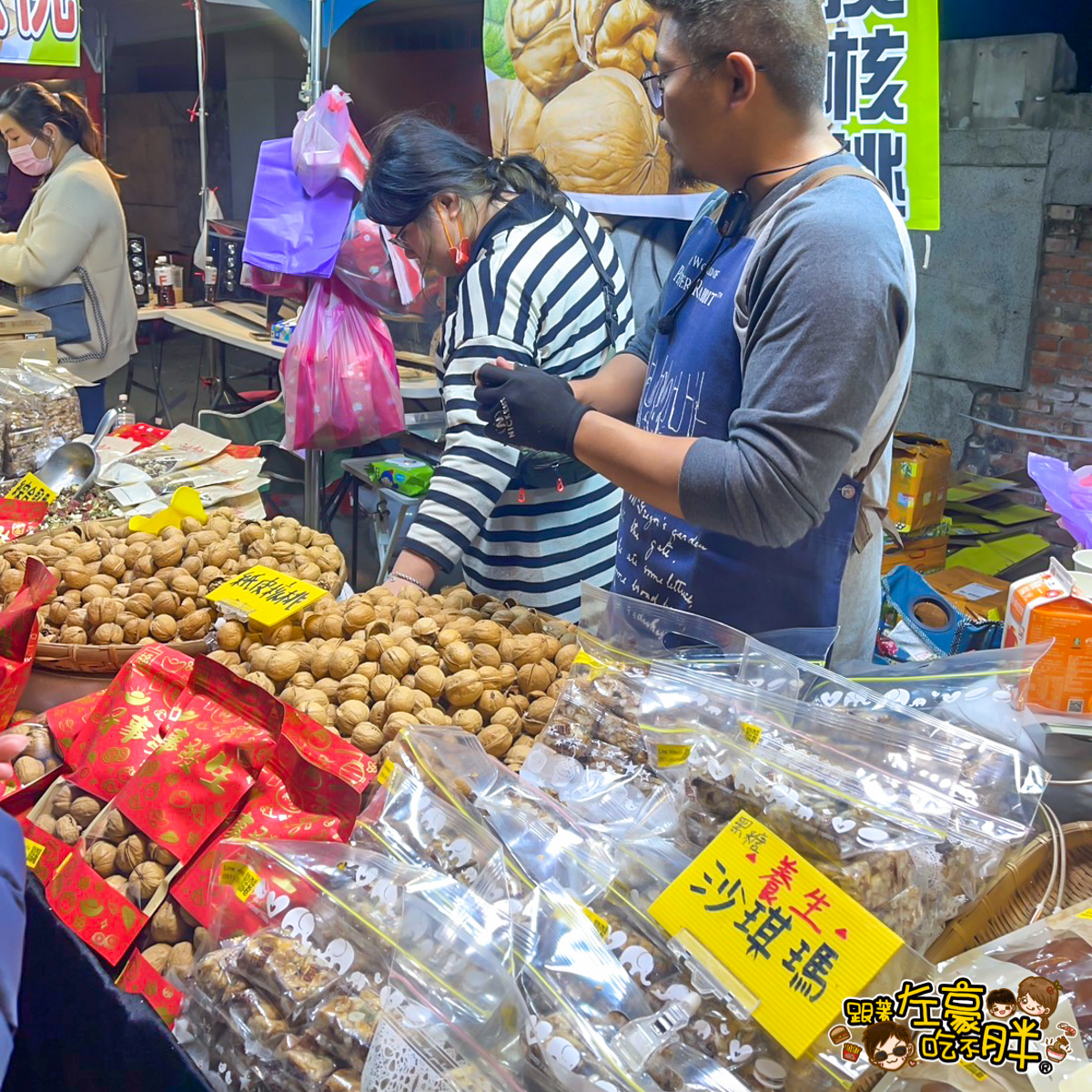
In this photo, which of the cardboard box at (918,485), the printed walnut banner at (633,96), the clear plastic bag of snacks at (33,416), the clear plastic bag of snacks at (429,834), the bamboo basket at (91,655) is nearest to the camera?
the clear plastic bag of snacks at (429,834)

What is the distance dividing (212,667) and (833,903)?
89 cm

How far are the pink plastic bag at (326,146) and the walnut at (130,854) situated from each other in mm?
2717

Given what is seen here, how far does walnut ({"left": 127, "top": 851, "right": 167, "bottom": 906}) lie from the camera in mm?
1221

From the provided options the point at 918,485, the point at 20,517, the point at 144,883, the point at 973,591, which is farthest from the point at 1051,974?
the point at 918,485

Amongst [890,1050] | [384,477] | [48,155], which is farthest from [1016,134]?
[890,1050]

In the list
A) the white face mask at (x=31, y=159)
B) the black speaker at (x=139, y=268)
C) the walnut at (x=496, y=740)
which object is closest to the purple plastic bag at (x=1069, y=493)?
the walnut at (x=496, y=740)

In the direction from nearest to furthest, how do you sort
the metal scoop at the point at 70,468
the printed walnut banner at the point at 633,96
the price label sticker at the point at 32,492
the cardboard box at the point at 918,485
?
the printed walnut banner at the point at 633,96, the price label sticker at the point at 32,492, the metal scoop at the point at 70,468, the cardboard box at the point at 918,485

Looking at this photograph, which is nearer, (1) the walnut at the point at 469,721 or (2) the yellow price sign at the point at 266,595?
(1) the walnut at the point at 469,721

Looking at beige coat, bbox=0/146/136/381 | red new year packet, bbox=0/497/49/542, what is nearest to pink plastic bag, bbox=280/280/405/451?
red new year packet, bbox=0/497/49/542

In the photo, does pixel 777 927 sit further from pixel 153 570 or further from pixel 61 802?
pixel 153 570

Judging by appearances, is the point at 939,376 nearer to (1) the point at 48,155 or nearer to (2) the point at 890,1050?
(1) the point at 48,155

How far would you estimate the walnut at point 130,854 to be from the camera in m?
1.27

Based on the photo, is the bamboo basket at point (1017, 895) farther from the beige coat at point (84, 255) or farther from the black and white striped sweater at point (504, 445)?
the beige coat at point (84, 255)

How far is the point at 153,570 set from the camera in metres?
2.02
